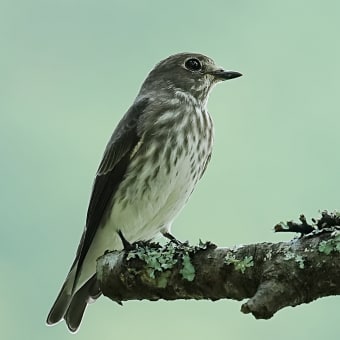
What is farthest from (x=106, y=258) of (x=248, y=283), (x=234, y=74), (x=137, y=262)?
(x=234, y=74)

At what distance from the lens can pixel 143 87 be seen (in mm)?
4582

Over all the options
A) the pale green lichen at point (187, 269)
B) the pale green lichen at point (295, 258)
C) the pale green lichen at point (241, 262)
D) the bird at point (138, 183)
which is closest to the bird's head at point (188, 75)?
the bird at point (138, 183)

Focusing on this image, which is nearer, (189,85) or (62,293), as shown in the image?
(62,293)

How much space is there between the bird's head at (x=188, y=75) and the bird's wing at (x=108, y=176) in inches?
17.1

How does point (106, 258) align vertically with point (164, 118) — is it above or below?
below

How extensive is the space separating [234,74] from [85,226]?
1.09m

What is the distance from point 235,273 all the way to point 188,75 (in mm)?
2240

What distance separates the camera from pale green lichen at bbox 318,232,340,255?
213 centimetres

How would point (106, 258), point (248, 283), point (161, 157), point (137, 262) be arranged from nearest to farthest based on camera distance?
point (248, 283)
point (137, 262)
point (106, 258)
point (161, 157)

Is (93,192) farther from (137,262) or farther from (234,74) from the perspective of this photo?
(137,262)

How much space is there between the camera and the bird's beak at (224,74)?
4227 millimetres

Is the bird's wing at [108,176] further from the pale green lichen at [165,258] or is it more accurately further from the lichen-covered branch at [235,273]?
the pale green lichen at [165,258]

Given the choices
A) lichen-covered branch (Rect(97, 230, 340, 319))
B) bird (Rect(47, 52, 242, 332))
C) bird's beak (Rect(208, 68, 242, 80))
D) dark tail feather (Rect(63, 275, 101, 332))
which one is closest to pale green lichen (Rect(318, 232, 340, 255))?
lichen-covered branch (Rect(97, 230, 340, 319))

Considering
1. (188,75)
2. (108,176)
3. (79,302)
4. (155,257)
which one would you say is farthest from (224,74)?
(155,257)
